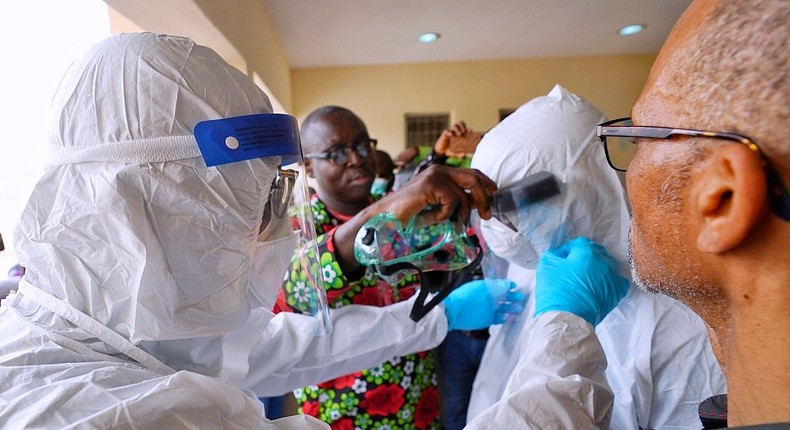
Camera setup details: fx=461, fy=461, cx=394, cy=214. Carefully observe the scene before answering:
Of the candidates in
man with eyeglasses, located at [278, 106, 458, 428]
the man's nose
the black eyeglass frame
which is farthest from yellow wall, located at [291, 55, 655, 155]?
the black eyeglass frame

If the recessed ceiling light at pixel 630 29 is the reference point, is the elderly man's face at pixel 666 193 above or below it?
below

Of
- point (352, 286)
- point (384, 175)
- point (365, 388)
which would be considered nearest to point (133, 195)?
point (352, 286)

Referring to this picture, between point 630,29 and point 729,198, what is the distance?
4254 mm

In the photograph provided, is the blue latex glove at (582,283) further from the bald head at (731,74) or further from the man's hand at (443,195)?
the bald head at (731,74)

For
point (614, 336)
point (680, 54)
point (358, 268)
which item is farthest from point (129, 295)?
point (614, 336)

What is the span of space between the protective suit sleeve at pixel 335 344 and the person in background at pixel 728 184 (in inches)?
30.5

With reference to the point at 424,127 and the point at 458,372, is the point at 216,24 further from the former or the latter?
the point at 424,127

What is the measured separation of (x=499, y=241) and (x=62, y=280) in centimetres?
95

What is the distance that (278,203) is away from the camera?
907mm

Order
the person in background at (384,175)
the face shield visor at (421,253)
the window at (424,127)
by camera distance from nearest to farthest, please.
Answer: the face shield visor at (421,253), the person in background at (384,175), the window at (424,127)

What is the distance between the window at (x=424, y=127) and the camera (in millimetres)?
5016

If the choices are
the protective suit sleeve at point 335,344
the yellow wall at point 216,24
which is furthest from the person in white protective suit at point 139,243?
the yellow wall at point 216,24

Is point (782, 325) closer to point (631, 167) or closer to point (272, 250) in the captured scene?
point (631, 167)

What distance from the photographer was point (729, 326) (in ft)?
1.85
